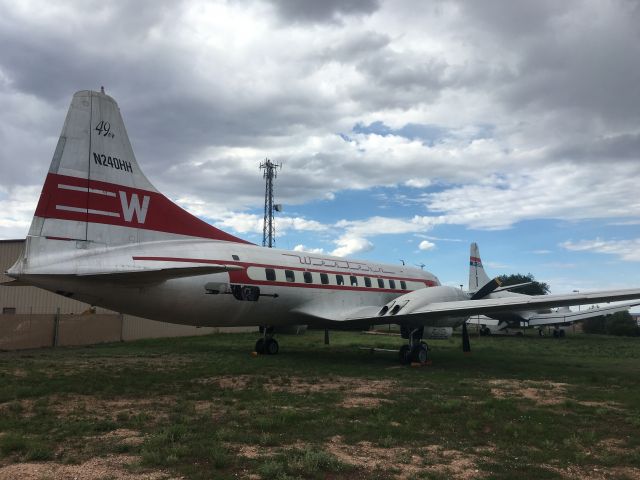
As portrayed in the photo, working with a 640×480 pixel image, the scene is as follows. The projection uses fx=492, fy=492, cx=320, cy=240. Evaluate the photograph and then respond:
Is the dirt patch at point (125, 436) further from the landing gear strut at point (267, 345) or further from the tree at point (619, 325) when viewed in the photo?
the tree at point (619, 325)

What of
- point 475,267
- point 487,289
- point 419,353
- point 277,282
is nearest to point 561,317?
point 475,267

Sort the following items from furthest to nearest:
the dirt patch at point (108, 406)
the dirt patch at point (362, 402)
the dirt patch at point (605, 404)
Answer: the dirt patch at point (605, 404)
the dirt patch at point (362, 402)
the dirt patch at point (108, 406)

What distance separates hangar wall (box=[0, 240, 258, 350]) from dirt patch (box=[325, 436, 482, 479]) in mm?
21856

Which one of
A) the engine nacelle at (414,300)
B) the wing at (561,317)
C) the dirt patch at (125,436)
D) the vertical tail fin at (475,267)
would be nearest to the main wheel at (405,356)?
the engine nacelle at (414,300)

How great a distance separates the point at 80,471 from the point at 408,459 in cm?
380

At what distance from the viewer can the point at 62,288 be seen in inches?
436

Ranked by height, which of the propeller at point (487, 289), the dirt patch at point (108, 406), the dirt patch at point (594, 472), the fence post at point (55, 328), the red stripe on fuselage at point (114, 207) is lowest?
Result: the dirt patch at point (594, 472)

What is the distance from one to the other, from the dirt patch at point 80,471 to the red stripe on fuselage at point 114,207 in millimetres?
6744

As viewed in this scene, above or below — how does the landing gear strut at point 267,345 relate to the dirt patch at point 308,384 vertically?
above

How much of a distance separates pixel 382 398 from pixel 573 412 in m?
3.58

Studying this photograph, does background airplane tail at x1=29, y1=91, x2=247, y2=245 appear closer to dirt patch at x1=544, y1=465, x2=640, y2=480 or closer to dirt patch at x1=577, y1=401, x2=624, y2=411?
dirt patch at x1=544, y1=465, x2=640, y2=480

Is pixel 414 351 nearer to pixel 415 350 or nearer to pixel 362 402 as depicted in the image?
pixel 415 350

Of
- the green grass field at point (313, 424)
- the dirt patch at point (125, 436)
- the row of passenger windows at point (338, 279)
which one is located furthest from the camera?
the row of passenger windows at point (338, 279)

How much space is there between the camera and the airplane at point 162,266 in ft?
36.2
